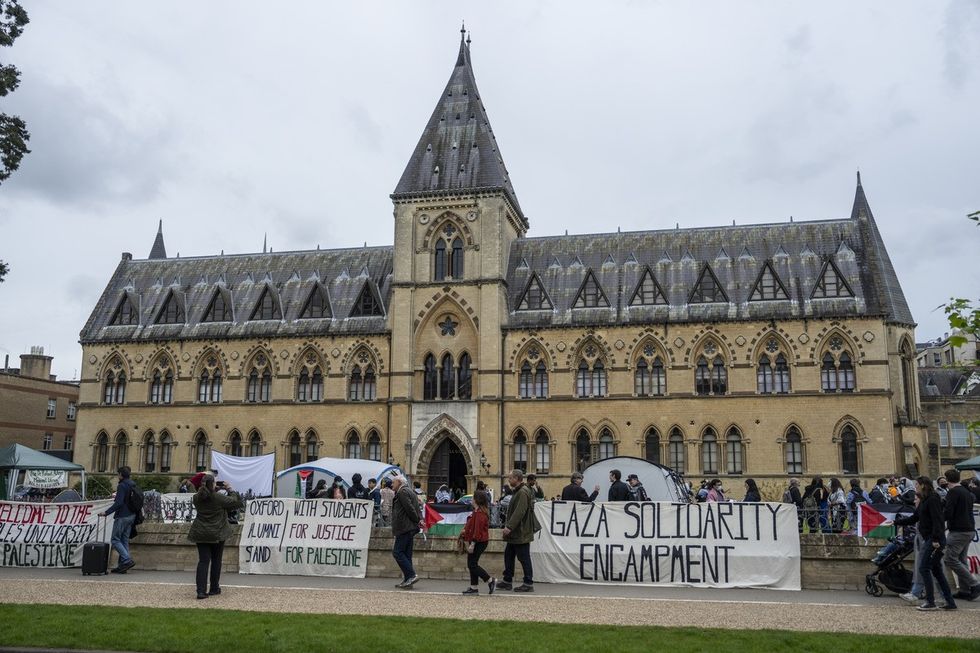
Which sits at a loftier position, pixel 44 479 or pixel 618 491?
pixel 44 479

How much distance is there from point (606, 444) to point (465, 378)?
7920 millimetres

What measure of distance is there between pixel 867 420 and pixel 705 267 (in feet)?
34.8

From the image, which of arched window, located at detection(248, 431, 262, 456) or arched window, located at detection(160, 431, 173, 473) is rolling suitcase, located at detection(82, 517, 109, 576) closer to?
arched window, located at detection(248, 431, 262, 456)

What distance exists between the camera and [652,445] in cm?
4466

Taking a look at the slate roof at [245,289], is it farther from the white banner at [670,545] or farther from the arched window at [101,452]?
the white banner at [670,545]

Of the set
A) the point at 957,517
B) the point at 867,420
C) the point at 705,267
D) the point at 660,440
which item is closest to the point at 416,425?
the point at 660,440

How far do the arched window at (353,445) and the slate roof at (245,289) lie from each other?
5.52 m

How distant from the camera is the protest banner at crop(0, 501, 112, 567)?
21922 millimetres

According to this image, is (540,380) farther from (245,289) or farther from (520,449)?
(245,289)

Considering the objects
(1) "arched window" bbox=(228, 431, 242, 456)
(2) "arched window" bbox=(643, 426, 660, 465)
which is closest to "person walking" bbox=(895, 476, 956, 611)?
(2) "arched window" bbox=(643, 426, 660, 465)

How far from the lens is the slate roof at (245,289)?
166 feet

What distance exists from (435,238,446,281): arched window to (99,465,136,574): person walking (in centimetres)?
2852

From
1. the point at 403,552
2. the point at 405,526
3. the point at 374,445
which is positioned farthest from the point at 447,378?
the point at 405,526

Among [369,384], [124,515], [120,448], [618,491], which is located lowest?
[124,515]
